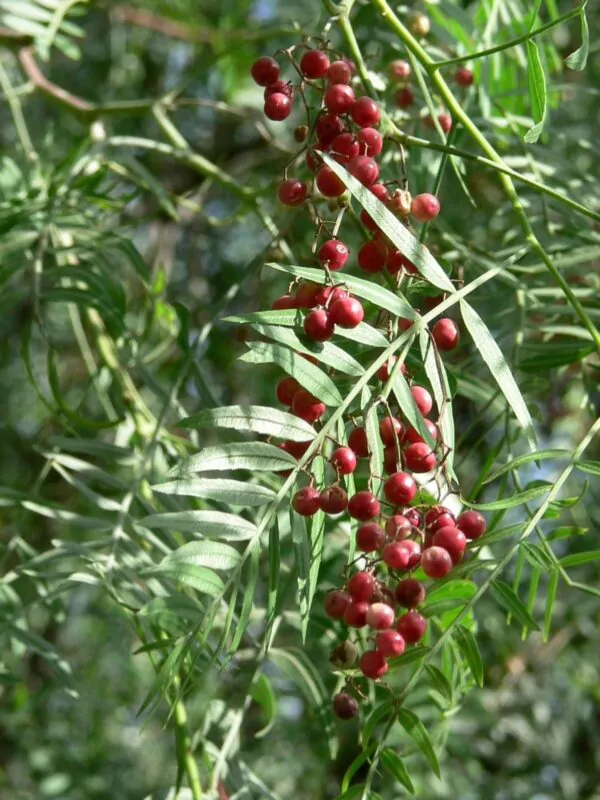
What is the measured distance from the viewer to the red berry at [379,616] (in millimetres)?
570

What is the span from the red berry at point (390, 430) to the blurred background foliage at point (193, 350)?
6.4 inches

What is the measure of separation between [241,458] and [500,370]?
15 centimetres

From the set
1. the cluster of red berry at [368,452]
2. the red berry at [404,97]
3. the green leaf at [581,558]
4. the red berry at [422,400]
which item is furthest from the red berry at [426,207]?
the red berry at [404,97]

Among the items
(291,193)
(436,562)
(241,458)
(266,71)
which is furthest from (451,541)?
(266,71)

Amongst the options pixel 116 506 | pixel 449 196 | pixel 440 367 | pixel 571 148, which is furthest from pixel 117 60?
pixel 440 367

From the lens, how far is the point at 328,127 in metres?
0.65

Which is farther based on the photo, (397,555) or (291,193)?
(291,193)

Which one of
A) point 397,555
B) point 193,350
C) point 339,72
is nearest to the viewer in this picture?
point 397,555

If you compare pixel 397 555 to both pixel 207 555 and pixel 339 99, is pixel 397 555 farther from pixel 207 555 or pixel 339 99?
pixel 339 99

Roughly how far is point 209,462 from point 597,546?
3.63 ft

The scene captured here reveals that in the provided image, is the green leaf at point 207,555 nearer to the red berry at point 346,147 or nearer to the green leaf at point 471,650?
the green leaf at point 471,650

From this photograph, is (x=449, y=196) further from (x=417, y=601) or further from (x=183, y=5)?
(x=183, y=5)

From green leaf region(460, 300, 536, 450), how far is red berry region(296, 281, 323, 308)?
81 millimetres

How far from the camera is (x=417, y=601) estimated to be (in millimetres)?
583
